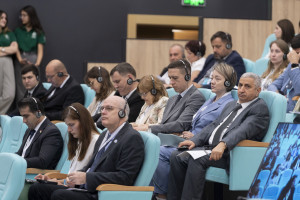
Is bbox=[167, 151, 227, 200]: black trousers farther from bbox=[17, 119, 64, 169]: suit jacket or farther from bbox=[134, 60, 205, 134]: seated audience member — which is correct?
bbox=[17, 119, 64, 169]: suit jacket

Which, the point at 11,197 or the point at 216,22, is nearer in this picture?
the point at 11,197

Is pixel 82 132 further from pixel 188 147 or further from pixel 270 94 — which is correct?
pixel 270 94

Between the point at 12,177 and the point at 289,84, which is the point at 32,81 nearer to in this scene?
the point at 289,84

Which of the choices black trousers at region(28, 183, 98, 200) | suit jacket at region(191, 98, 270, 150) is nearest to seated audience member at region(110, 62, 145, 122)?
suit jacket at region(191, 98, 270, 150)

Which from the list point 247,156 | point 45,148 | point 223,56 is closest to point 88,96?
point 223,56

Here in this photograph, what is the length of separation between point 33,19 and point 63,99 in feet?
7.39

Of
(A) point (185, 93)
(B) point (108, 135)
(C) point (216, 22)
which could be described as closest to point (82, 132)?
(B) point (108, 135)

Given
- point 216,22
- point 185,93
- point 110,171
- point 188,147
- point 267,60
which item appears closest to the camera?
point 110,171

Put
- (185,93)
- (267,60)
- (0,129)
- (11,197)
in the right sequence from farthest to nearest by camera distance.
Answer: (267,60) < (0,129) < (185,93) < (11,197)

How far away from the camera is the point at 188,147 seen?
481 cm

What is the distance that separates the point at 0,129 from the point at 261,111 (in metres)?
2.94

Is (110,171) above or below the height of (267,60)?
below

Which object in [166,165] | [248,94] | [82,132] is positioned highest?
[248,94]

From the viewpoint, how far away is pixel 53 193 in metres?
4.09
